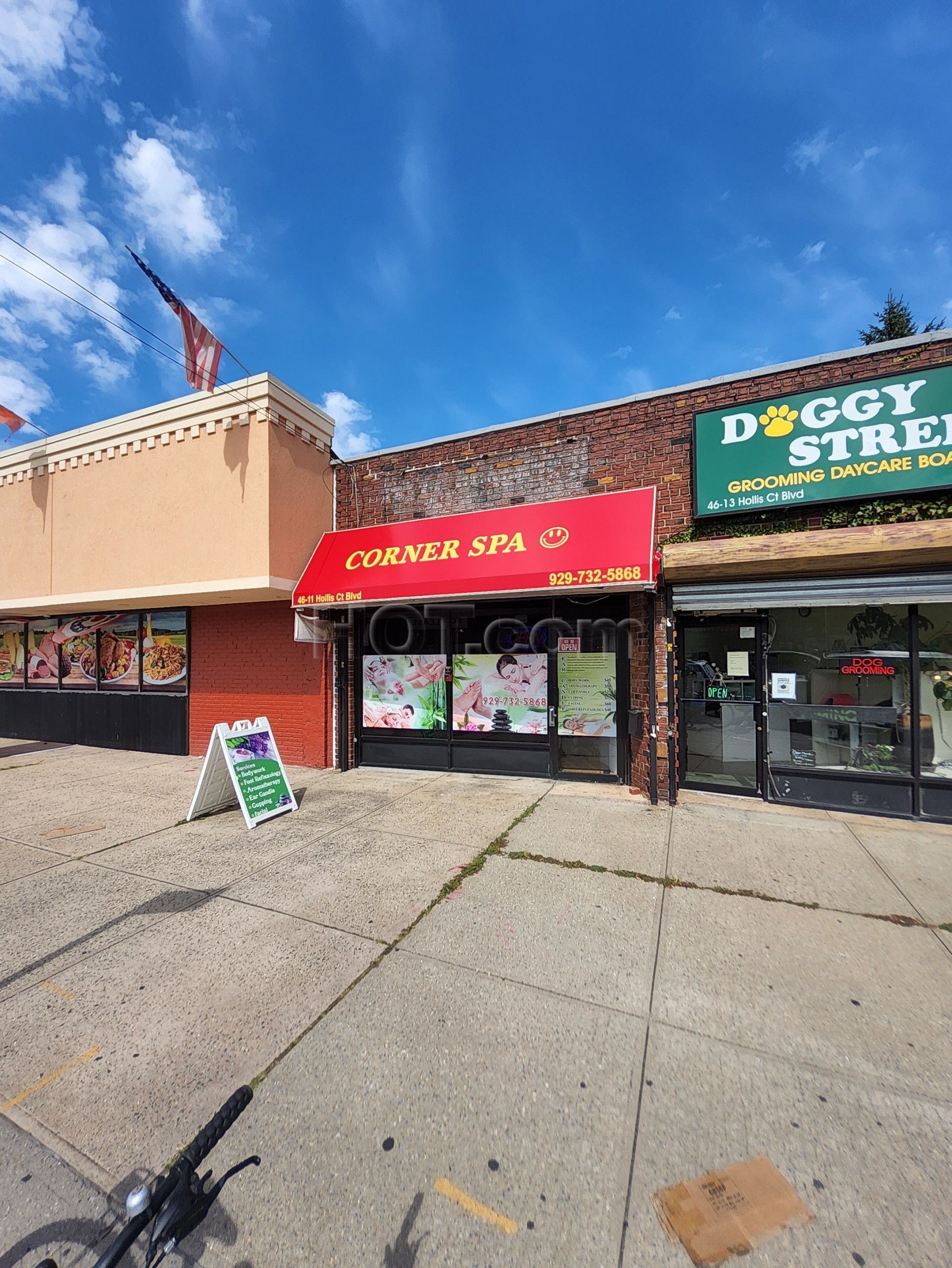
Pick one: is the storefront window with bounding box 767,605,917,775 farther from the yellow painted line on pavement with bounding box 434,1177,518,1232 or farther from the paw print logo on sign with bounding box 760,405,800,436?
the yellow painted line on pavement with bounding box 434,1177,518,1232

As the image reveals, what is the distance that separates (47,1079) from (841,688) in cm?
744

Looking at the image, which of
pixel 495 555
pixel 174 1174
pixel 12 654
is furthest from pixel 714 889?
pixel 12 654

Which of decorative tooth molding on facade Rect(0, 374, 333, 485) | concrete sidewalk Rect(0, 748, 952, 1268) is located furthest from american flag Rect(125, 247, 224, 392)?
concrete sidewalk Rect(0, 748, 952, 1268)

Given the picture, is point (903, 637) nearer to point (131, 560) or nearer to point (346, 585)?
point (346, 585)

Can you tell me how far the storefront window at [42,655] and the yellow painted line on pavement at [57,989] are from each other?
1084cm

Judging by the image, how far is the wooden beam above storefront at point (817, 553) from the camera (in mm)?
5199

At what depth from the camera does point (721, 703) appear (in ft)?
21.9

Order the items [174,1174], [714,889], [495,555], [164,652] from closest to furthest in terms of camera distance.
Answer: [174,1174]
[714,889]
[495,555]
[164,652]

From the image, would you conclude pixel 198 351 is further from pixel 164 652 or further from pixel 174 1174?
pixel 174 1174

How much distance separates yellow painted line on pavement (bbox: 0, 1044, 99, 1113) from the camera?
7.54ft

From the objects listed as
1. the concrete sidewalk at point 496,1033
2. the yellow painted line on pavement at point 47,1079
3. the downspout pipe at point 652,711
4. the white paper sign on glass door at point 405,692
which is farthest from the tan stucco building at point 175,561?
the yellow painted line on pavement at point 47,1079

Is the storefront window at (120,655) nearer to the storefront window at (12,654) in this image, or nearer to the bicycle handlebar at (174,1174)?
the storefront window at (12,654)

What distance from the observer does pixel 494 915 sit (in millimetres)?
3793

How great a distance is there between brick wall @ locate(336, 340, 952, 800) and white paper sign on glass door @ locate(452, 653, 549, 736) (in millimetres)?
1341
